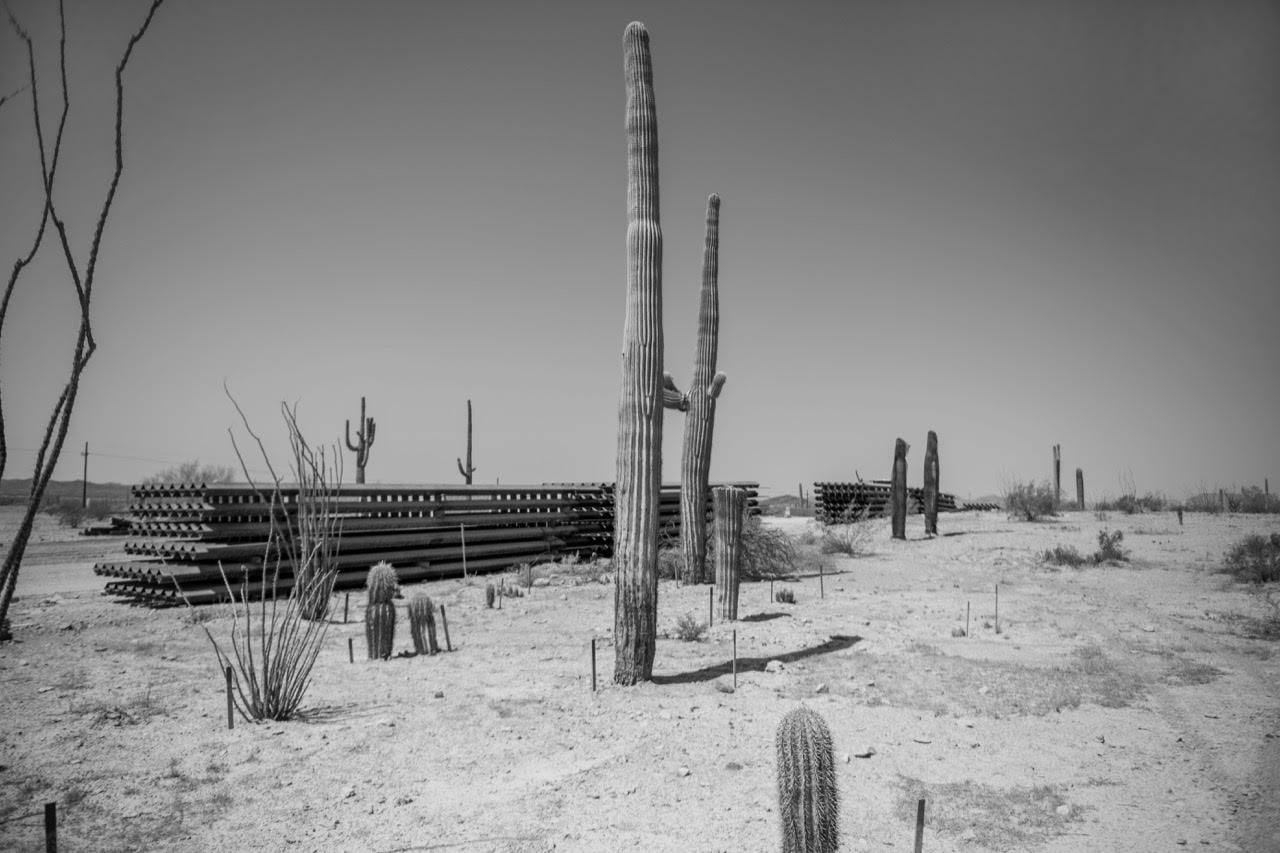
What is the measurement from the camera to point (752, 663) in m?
7.02

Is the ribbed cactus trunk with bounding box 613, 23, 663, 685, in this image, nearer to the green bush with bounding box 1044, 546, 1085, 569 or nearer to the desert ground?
the desert ground

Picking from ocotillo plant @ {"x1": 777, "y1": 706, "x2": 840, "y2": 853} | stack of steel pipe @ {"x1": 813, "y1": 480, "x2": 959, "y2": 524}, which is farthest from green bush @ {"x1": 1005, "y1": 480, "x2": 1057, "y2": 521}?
ocotillo plant @ {"x1": 777, "y1": 706, "x2": 840, "y2": 853}

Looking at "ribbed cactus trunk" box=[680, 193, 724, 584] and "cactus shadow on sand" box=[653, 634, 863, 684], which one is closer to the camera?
"cactus shadow on sand" box=[653, 634, 863, 684]

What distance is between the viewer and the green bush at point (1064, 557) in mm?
13523

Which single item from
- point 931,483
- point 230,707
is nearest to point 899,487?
point 931,483

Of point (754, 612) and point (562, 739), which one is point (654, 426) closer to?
point (562, 739)

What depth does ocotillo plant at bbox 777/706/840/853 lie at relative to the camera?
3271mm

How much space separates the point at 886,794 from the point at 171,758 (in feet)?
14.5

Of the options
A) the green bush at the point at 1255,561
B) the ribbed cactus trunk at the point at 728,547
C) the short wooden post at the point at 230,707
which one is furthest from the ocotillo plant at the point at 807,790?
the green bush at the point at 1255,561

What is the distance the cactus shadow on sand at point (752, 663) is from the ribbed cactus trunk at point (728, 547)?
1.37 m

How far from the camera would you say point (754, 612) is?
31.4ft

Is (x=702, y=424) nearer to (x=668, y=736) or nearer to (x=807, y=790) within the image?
(x=668, y=736)

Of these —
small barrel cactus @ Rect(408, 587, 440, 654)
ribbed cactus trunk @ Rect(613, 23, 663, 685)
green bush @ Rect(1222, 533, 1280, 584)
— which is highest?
ribbed cactus trunk @ Rect(613, 23, 663, 685)

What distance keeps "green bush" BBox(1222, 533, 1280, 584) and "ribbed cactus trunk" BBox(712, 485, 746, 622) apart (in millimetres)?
7762
